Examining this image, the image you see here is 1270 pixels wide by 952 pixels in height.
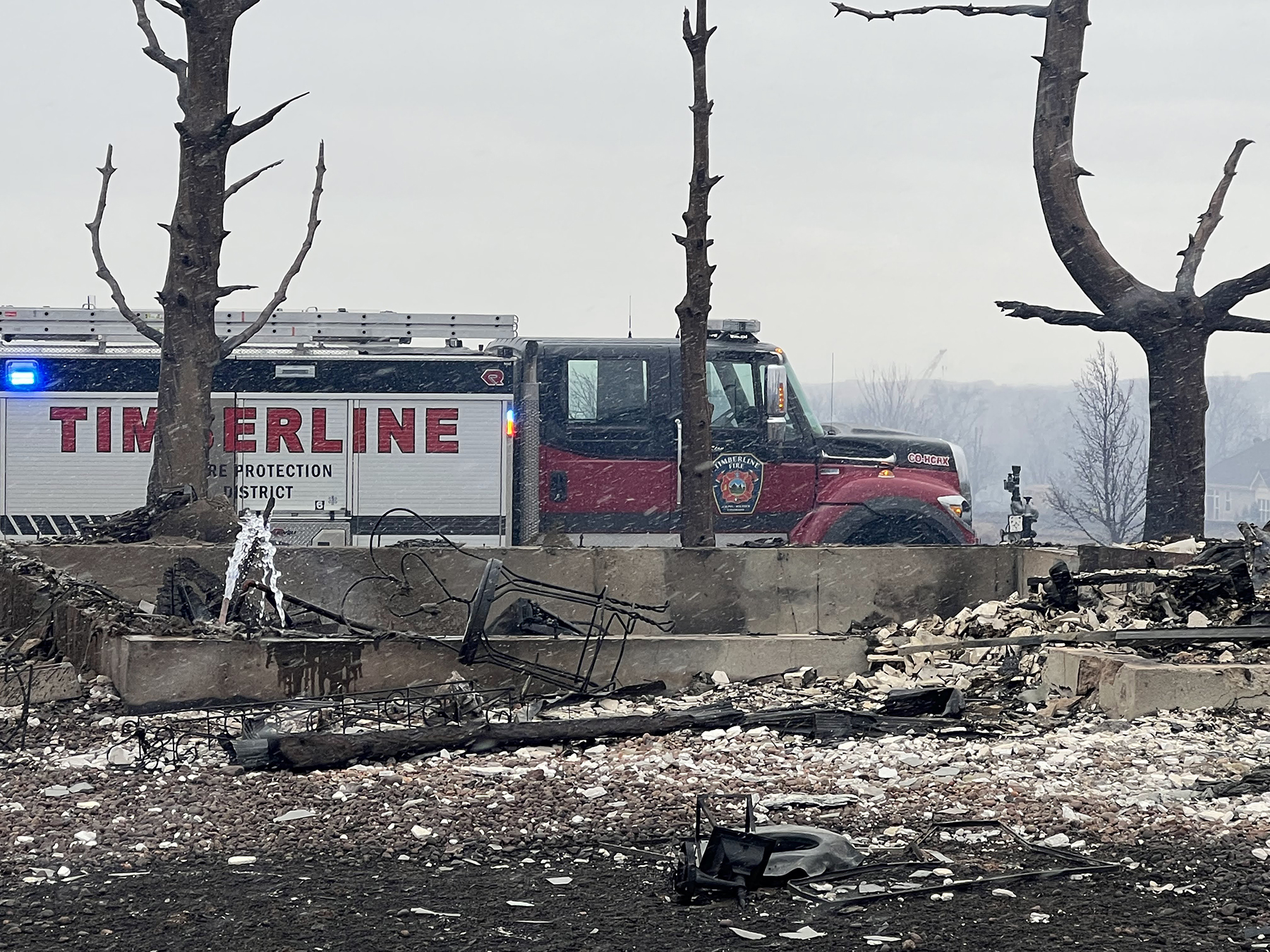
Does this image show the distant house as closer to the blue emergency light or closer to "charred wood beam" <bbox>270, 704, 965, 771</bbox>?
the blue emergency light

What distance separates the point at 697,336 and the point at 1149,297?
4.74 m

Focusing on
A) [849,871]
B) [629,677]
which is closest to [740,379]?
[629,677]

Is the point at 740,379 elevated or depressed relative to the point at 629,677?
elevated

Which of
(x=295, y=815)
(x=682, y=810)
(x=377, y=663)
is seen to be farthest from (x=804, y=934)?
(x=377, y=663)

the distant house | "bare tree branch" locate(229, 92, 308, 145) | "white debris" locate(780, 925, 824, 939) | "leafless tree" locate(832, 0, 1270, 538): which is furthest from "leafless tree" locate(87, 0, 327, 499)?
the distant house

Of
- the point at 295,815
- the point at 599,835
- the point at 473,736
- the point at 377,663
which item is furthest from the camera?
the point at 377,663

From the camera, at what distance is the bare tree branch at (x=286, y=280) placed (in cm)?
1572

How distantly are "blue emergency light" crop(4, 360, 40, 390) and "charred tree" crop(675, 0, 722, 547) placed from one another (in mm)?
7722

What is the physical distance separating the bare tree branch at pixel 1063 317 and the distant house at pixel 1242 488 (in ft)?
333

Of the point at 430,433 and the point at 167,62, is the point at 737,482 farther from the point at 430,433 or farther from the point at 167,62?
the point at 167,62

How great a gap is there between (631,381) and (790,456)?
80.2 inches

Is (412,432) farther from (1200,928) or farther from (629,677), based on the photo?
(1200,928)

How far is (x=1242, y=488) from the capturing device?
118500mm

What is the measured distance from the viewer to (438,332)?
17594mm
